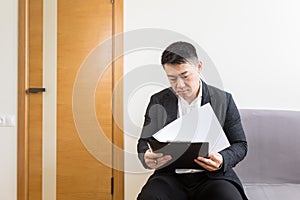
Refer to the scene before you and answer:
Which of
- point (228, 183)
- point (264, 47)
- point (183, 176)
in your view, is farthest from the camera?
point (264, 47)

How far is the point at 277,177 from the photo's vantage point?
2111 millimetres

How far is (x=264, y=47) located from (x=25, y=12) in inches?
65.8

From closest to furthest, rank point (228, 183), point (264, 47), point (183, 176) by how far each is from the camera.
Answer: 1. point (228, 183)
2. point (183, 176)
3. point (264, 47)

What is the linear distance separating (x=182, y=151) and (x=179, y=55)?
46 cm

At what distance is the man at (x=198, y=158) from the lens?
5.35 feet

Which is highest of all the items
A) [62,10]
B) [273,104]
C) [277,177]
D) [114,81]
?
[62,10]

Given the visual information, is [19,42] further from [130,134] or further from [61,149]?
[130,134]

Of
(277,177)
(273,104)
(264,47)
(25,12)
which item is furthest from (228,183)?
(25,12)

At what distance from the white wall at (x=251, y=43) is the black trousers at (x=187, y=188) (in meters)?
0.82

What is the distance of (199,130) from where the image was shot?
172cm
